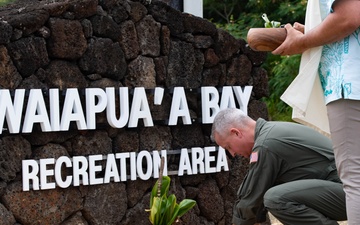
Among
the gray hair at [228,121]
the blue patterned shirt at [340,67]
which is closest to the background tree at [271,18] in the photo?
the gray hair at [228,121]

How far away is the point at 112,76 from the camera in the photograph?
19.9 ft

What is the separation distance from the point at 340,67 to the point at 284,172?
59.1 inches

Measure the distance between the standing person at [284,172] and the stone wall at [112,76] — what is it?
111 cm

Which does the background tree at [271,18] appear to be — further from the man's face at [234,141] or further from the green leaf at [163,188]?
the man's face at [234,141]

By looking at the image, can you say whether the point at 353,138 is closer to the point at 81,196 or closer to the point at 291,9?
the point at 81,196

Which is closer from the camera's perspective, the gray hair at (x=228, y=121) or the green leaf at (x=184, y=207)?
the gray hair at (x=228, y=121)

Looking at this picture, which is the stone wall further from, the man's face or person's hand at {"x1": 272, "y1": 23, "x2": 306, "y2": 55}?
person's hand at {"x1": 272, "y1": 23, "x2": 306, "y2": 55}

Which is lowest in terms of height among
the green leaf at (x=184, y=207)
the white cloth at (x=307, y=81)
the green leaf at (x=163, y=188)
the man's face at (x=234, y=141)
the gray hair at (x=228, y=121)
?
the green leaf at (x=184, y=207)

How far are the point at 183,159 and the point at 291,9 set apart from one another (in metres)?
6.93

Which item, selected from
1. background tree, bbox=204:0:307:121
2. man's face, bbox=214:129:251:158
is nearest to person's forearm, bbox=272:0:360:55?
man's face, bbox=214:129:251:158

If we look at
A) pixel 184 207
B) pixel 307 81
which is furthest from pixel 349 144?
pixel 184 207

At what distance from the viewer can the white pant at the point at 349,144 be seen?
3.69 metres

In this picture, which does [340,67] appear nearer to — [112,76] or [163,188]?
[163,188]

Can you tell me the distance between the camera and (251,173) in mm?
5031
